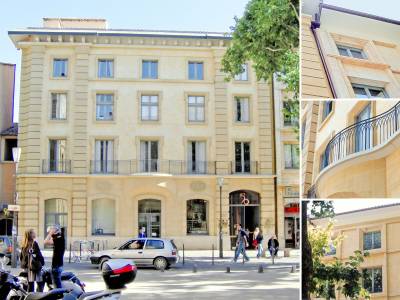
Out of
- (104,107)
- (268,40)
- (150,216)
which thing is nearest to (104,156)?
(104,107)

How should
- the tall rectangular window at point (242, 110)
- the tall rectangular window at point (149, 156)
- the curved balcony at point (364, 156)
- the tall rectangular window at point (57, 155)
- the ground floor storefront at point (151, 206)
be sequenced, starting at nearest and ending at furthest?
the curved balcony at point (364, 156) < the ground floor storefront at point (151, 206) < the tall rectangular window at point (57, 155) < the tall rectangular window at point (149, 156) < the tall rectangular window at point (242, 110)

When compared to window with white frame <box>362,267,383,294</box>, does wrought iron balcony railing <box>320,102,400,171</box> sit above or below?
above

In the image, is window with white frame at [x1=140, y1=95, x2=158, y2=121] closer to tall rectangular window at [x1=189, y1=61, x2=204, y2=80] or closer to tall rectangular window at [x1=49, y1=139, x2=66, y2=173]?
tall rectangular window at [x1=189, y1=61, x2=204, y2=80]

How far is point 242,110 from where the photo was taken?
35625 millimetres

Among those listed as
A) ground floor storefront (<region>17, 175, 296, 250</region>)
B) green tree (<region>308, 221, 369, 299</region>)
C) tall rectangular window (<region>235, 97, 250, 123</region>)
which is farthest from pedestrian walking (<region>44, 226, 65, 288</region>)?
tall rectangular window (<region>235, 97, 250, 123</region>)

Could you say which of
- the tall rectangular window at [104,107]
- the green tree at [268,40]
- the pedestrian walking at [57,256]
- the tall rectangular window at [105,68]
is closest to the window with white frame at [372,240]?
the pedestrian walking at [57,256]

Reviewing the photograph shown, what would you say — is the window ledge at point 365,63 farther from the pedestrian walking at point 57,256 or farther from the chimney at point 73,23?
the chimney at point 73,23

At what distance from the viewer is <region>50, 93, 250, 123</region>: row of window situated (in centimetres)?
3516

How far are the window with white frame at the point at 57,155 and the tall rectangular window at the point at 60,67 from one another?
3.53 meters

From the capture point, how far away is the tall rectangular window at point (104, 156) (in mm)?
34719

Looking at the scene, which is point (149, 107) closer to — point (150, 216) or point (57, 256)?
point (150, 216)

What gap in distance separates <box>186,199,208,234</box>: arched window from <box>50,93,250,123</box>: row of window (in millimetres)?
4436

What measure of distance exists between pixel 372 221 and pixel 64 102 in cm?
3359

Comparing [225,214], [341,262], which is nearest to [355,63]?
[341,262]
